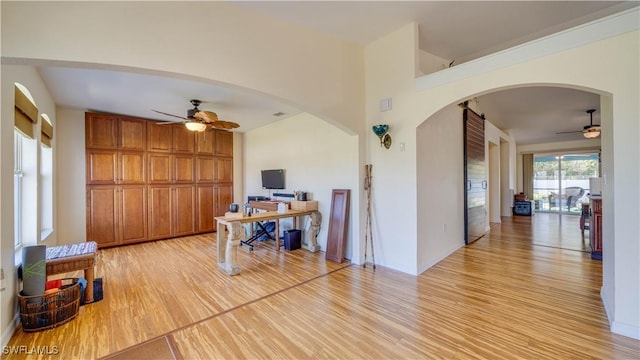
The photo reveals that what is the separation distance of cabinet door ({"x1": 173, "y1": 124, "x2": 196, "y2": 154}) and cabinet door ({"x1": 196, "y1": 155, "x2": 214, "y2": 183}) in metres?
0.32

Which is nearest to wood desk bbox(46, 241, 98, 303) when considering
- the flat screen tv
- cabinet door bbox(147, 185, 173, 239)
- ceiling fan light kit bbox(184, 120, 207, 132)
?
ceiling fan light kit bbox(184, 120, 207, 132)

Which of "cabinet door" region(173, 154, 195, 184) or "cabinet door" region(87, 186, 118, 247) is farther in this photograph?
"cabinet door" region(173, 154, 195, 184)

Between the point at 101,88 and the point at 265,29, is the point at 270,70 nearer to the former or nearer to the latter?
the point at 265,29

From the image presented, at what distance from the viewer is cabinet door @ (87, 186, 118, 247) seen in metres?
5.07

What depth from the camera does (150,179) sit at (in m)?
5.72

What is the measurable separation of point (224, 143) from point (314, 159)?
3.22 m

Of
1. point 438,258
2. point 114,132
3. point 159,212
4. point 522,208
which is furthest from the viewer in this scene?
point 522,208

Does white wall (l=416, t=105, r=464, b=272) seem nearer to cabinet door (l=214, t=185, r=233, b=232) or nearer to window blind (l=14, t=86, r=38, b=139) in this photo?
window blind (l=14, t=86, r=38, b=139)

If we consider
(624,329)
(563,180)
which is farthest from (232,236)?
(563,180)

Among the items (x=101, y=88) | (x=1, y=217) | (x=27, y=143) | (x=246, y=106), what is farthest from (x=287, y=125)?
(x=1, y=217)

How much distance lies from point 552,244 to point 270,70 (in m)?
6.24

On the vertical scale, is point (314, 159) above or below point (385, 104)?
below

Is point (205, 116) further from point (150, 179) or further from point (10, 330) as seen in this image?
point (10, 330)

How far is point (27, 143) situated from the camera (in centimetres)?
321
